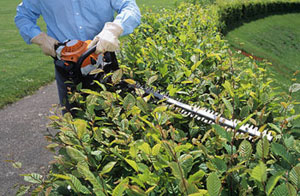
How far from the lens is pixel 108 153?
1369mm

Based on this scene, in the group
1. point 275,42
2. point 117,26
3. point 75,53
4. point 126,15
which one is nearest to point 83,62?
point 75,53

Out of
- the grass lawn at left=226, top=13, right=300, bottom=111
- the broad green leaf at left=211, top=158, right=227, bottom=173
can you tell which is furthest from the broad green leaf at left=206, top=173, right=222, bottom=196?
the grass lawn at left=226, top=13, right=300, bottom=111

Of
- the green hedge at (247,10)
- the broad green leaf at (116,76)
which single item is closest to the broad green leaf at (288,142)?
the broad green leaf at (116,76)

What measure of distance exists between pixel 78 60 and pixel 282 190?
5.57 feet

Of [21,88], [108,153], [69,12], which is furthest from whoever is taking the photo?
[21,88]

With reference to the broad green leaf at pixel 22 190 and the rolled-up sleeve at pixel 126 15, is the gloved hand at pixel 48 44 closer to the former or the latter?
the rolled-up sleeve at pixel 126 15

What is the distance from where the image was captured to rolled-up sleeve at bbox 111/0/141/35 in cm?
255

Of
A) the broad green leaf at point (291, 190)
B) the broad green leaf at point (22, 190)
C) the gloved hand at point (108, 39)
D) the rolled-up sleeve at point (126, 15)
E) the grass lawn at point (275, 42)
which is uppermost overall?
the rolled-up sleeve at point (126, 15)

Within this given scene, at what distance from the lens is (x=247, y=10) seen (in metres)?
17.4

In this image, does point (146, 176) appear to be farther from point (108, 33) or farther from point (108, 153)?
point (108, 33)

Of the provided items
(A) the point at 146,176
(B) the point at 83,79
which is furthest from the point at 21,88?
(A) the point at 146,176

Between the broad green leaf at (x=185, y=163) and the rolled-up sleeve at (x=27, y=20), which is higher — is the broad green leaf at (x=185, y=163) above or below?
below

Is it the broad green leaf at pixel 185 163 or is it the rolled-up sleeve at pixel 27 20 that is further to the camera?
the rolled-up sleeve at pixel 27 20

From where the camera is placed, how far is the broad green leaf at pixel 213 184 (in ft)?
3.03
